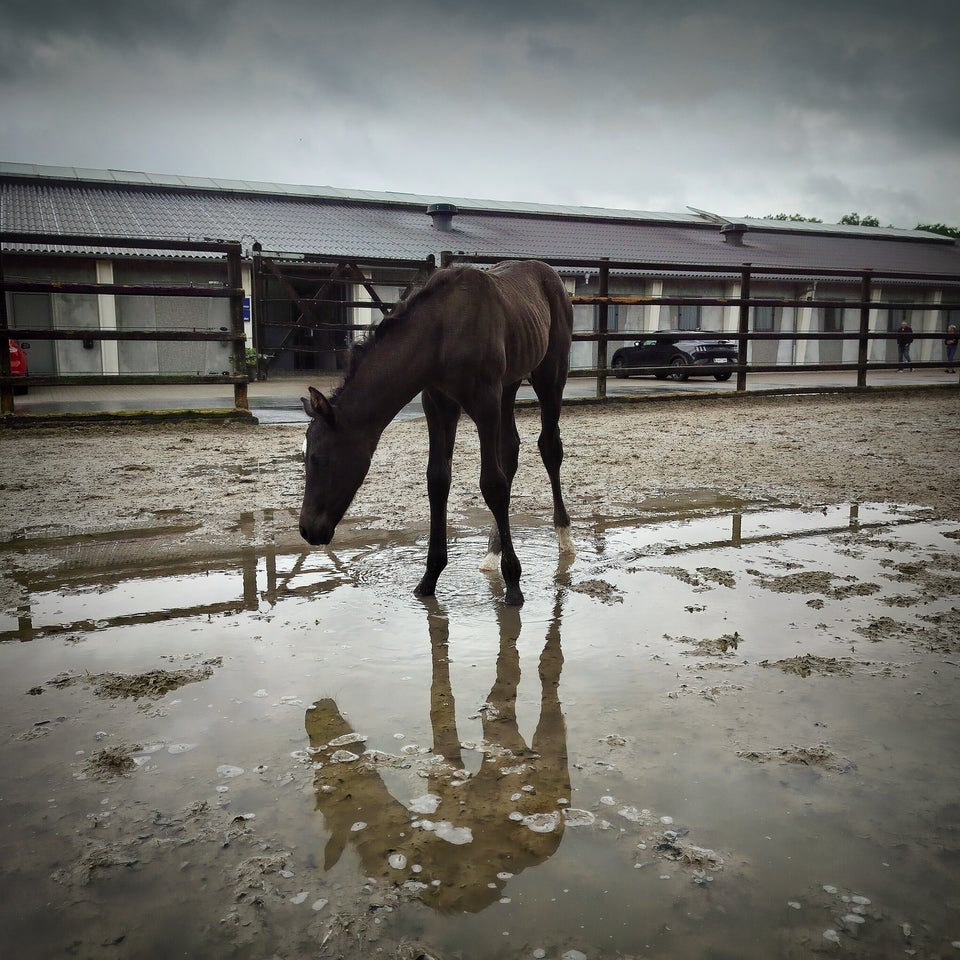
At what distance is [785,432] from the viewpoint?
9.12 metres

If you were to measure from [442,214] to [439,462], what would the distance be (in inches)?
970

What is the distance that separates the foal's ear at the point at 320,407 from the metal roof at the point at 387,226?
1837 cm

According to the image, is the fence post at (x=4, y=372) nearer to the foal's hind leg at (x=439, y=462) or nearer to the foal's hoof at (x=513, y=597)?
the foal's hind leg at (x=439, y=462)

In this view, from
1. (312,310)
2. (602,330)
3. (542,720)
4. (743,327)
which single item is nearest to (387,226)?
(312,310)

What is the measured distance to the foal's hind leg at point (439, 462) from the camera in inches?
148

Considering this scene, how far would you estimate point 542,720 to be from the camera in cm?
250

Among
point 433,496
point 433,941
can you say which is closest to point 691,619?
point 433,496

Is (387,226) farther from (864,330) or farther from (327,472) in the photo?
(327,472)

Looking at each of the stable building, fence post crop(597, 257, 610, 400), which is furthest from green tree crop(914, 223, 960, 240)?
fence post crop(597, 257, 610, 400)

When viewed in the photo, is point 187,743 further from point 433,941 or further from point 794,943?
point 794,943

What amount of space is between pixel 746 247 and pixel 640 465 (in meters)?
27.1

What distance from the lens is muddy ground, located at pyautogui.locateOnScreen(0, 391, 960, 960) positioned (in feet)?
5.40

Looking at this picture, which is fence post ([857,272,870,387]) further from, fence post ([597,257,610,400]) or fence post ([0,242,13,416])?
fence post ([0,242,13,416])

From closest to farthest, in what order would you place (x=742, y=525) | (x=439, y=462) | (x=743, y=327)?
(x=439, y=462) < (x=742, y=525) < (x=743, y=327)
